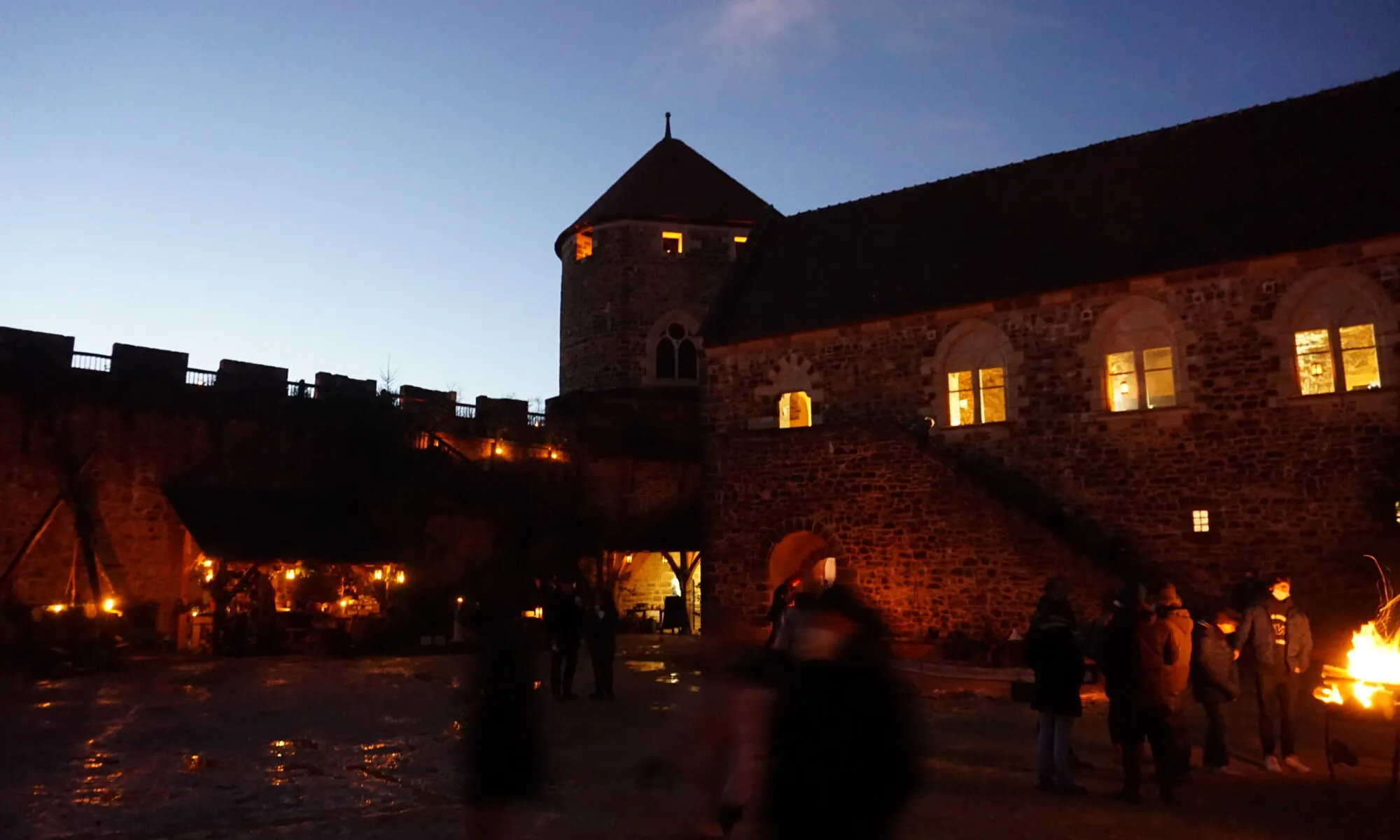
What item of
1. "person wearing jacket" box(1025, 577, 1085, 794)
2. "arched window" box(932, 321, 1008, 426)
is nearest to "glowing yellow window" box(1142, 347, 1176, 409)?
"arched window" box(932, 321, 1008, 426)

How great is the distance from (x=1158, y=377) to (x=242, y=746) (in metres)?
15.6

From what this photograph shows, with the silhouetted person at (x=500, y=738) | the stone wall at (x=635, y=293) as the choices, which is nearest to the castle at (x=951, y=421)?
the stone wall at (x=635, y=293)

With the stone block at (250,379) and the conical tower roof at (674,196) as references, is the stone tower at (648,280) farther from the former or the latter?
the stone block at (250,379)

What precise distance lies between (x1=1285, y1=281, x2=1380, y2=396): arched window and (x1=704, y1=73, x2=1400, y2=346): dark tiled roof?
951 millimetres

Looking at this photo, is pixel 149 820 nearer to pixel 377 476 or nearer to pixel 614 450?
pixel 377 476

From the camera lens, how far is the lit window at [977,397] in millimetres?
19578

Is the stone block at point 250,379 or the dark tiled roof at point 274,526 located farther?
the stone block at point 250,379

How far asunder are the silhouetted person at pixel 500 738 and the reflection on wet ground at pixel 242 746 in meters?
0.27

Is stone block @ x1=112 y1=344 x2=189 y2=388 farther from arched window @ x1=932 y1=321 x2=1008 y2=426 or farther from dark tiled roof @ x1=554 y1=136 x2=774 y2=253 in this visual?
arched window @ x1=932 y1=321 x2=1008 y2=426

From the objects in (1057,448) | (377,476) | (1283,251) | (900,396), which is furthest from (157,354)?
(1283,251)

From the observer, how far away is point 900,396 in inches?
805

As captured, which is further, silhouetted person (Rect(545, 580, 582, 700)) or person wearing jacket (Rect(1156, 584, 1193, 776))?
silhouetted person (Rect(545, 580, 582, 700))

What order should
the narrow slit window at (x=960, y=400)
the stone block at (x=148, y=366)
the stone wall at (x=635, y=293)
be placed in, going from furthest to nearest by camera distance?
the stone wall at (x=635, y=293) → the stone block at (x=148, y=366) → the narrow slit window at (x=960, y=400)

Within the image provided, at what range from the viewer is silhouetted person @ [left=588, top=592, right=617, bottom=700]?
12922mm
